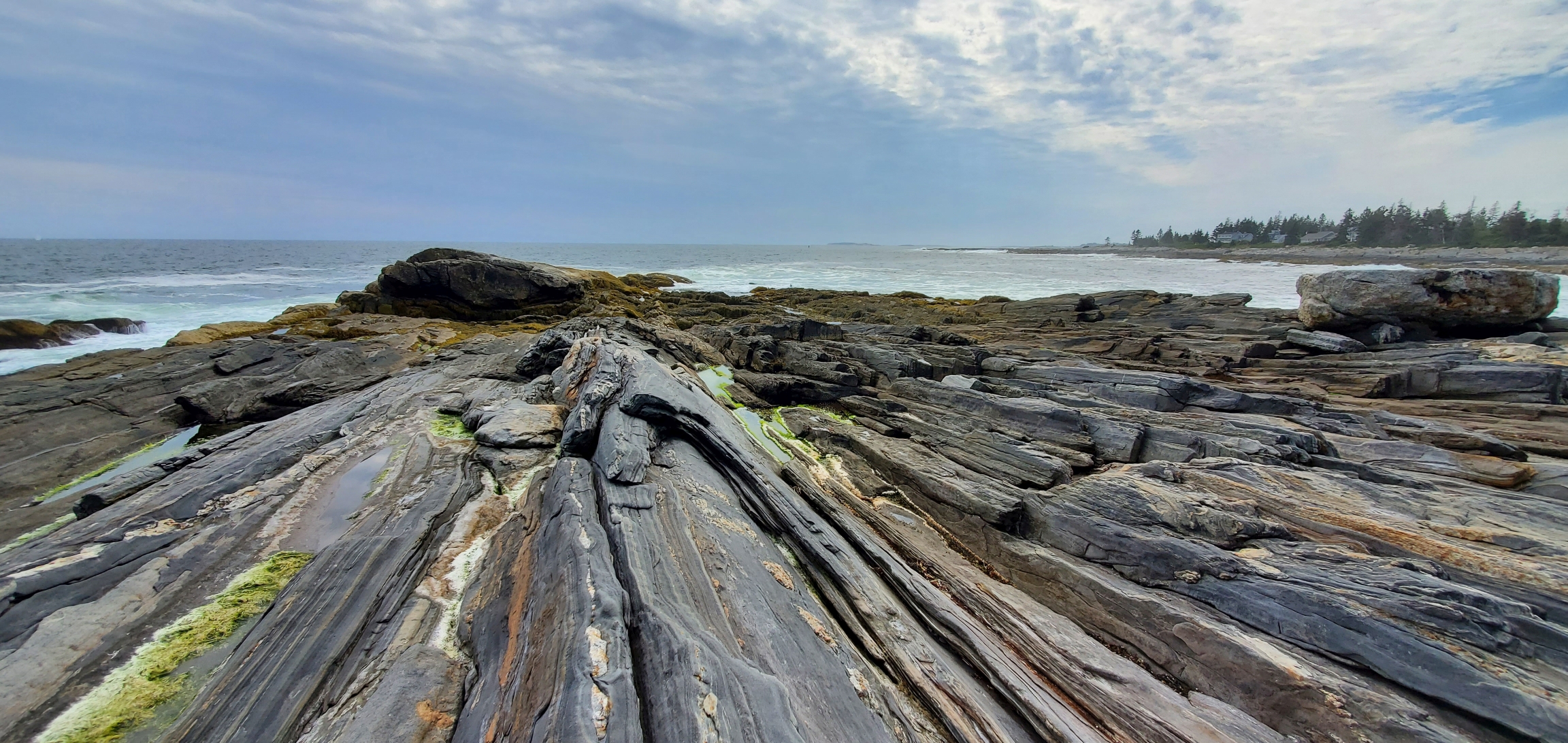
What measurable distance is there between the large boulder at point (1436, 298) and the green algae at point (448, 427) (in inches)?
923

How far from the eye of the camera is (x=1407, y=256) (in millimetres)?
64500

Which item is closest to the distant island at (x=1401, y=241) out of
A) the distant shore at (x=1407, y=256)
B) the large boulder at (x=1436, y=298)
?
the distant shore at (x=1407, y=256)

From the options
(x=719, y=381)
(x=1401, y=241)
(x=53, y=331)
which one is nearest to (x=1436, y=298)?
(x=719, y=381)

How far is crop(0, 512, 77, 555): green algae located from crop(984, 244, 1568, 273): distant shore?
55538mm

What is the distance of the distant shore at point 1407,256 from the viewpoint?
4791cm

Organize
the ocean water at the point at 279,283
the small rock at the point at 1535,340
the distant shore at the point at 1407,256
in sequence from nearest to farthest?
1. the small rock at the point at 1535,340
2. the ocean water at the point at 279,283
3. the distant shore at the point at 1407,256

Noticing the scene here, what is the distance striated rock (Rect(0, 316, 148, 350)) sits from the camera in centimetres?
1955

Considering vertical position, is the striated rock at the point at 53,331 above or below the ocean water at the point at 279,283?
below

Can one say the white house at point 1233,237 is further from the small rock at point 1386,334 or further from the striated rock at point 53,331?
the striated rock at point 53,331

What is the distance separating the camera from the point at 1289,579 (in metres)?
5.84

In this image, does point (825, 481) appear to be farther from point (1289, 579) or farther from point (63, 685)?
point (63, 685)

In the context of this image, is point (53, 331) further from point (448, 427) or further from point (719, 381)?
point (719, 381)

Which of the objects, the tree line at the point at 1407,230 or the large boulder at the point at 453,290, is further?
the tree line at the point at 1407,230

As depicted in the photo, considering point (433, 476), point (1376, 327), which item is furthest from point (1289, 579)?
point (1376, 327)
